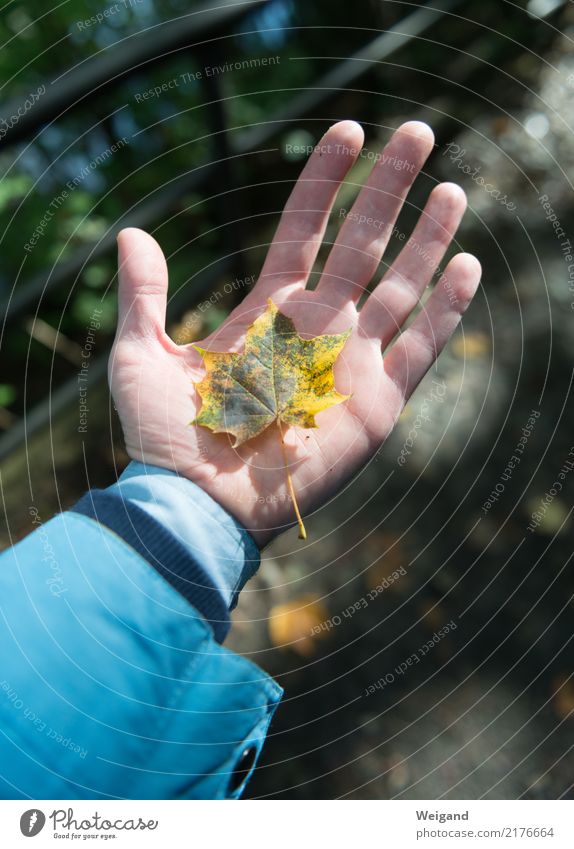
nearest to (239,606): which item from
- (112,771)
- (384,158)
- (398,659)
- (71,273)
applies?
(398,659)

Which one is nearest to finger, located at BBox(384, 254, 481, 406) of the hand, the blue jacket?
the hand

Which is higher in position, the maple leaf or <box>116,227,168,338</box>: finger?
<box>116,227,168,338</box>: finger

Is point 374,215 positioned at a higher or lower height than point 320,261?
lower

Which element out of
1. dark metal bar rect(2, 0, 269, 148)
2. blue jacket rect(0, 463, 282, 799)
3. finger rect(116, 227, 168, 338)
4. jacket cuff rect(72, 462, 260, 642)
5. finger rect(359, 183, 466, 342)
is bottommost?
blue jacket rect(0, 463, 282, 799)

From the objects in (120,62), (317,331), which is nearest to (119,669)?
(317,331)

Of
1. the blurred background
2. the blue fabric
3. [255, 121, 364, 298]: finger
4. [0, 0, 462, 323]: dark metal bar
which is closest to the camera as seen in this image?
the blue fabric

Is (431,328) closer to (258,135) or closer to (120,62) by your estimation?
(120,62)

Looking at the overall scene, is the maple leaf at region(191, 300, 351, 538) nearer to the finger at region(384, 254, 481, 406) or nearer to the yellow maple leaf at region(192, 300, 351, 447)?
the yellow maple leaf at region(192, 300, 351, 447)
